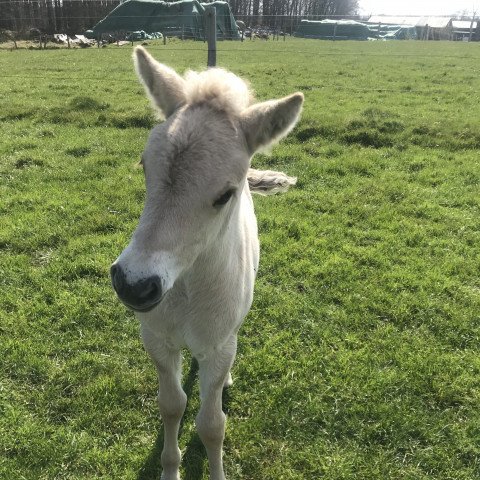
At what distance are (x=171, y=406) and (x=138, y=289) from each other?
1.38m

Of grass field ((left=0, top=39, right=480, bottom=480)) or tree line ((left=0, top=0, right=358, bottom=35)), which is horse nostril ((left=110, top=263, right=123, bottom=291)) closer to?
grass field ((left=0, top=39, right=480, bottom=480))

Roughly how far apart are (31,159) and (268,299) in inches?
198

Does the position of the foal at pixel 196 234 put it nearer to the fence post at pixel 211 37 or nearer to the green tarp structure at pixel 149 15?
the fence post at pixel 211 37

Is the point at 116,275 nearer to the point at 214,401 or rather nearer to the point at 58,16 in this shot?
the point at 214,401

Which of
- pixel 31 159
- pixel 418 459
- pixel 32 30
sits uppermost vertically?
pixel 32 30

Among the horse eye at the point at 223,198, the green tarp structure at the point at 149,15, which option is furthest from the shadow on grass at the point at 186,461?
the green tarp structure at the point at 149,15

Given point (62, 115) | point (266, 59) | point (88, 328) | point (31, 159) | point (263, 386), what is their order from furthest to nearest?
point (266, 59) < point (62, 115) < point (31, 159) < point (88, 328) < point (263, 386)

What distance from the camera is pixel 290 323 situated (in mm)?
4125

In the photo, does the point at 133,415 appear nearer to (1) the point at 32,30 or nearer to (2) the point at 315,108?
(2) the point at 315,108

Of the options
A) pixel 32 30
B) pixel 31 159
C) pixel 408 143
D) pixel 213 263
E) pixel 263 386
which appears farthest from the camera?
pixel 32 30

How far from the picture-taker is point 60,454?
9.50 ft

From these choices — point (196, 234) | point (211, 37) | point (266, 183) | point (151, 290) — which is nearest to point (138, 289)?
point (151, 290)

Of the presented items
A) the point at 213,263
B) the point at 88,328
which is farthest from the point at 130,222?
the point at 213,263

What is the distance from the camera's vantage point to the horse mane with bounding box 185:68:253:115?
83.9 inches
